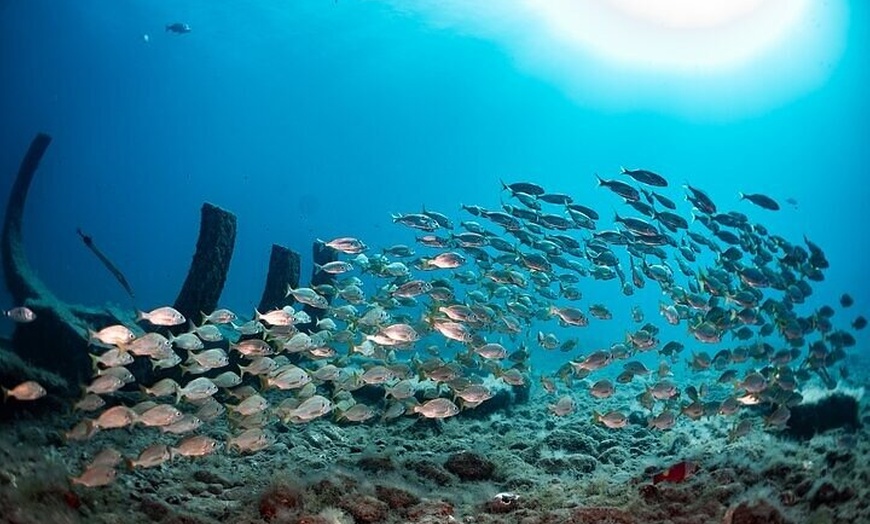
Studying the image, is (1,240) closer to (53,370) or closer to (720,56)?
(53,370)

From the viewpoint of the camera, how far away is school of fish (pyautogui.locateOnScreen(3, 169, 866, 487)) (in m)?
8.05

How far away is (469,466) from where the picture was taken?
7.82 m

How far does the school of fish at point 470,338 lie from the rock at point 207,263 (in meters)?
0.50

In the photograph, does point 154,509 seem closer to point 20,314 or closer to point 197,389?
point 197,389

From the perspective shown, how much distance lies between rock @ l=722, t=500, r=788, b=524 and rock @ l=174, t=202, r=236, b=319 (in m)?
9.89

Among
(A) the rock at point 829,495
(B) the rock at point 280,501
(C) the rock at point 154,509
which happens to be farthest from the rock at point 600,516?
(C) the rock at point 154,509

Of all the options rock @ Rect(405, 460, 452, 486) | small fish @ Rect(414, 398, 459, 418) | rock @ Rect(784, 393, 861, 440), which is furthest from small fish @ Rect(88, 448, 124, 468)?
rock @ Rect(784, 393, 861, 440)

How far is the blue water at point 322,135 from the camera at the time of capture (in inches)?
2195

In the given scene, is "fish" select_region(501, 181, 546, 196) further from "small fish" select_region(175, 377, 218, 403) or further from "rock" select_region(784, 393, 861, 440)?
"small fish" select_region(175, 377, 218, 403)

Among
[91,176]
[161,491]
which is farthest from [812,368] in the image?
[91,176]

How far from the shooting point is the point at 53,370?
34.8ft

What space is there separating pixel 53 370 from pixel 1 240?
7.16m

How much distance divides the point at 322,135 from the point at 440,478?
111288 mm

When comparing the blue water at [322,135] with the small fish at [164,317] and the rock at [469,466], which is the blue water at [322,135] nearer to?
the small fish at [164,317]
